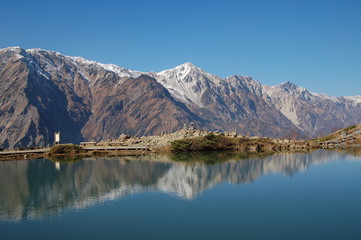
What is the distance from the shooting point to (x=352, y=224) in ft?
96.6

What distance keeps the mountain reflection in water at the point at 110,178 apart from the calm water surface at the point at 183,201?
0.11 metres

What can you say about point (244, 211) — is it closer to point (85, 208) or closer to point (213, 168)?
point (85, 208)

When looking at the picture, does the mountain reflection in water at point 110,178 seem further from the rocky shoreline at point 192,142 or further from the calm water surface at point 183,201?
the rocky shoreline at point 192,142

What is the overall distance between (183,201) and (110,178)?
54.1 feet

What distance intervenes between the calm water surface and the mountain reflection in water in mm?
108

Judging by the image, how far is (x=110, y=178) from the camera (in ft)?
169

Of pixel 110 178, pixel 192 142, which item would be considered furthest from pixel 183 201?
pixel 192 142

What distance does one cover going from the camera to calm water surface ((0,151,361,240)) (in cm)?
2866

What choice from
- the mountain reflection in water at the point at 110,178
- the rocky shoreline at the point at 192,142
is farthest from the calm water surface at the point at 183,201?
the rocky shoreline at the point at 192,142

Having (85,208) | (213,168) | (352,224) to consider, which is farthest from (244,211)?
(213,168)

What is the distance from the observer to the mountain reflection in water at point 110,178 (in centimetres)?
3875

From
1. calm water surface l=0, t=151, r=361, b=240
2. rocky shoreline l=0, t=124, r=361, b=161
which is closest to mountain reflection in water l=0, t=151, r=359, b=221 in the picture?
calm water surface l=0, t=151, r=361, b=240

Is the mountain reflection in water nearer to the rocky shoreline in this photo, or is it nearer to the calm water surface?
the calm water surface

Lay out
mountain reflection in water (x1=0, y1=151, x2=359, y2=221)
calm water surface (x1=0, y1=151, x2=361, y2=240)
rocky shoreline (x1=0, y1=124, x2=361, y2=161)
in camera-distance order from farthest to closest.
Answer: rocky shoreline (x1=0, y1=124, x2=361, y2=161) < mountain reflection in water (x1=0, y1=151, x2=359, y2=221) < calm water surface (x1=0, y1=151, x2=361, y2=240)
